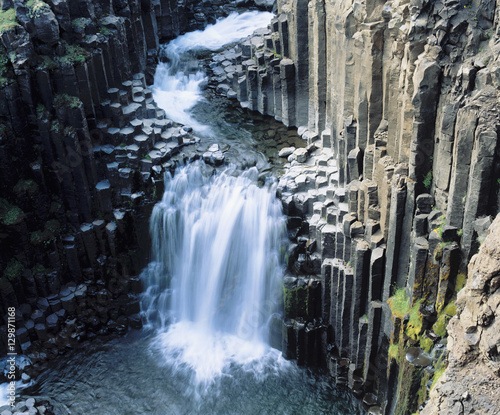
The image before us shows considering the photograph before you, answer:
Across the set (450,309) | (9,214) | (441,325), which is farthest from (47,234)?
(450,309)

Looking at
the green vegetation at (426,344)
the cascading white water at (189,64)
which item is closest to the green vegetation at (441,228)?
the green vegetation at (426,344)

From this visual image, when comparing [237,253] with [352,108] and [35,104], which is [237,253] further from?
[35,104]

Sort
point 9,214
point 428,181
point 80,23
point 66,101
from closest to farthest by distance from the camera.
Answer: point 428,181
point 9,214
point 66,101
point 80,23

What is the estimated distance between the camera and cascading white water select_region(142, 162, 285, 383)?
62.1 feet

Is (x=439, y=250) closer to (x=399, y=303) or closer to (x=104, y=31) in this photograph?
(x=399, y=303)

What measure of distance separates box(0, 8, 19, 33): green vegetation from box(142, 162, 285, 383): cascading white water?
663cm

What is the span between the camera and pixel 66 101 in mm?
19391

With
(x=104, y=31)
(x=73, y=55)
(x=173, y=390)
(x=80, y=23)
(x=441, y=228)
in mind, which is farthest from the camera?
(x=104, y=31)

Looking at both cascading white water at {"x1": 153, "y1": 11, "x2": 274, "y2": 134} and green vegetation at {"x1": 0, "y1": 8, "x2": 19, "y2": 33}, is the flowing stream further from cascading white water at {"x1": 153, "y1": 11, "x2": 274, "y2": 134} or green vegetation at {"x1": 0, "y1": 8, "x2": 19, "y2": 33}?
green vegetation at {"x1": 0, "y1": 8, "x2": 19, "y2": 33}

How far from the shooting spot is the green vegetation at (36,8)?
1895 centimetres

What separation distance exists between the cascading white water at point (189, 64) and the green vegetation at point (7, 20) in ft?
22.3

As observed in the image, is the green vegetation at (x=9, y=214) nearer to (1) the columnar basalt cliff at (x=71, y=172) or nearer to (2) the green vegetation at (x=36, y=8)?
(1) the columnar basalt cliff at (x=71, y=172)

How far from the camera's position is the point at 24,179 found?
19.2 m

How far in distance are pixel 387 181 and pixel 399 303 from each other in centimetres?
304
